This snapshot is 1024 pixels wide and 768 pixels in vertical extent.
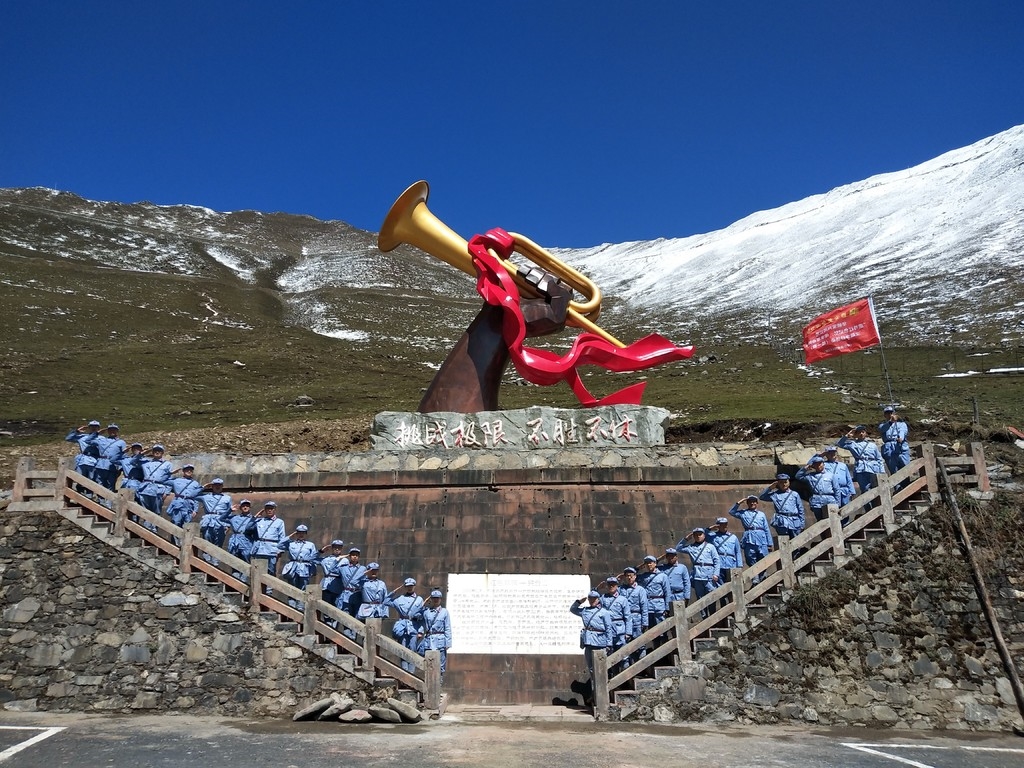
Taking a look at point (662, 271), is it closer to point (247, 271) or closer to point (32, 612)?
point (247, 271)

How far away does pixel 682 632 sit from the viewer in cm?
1048

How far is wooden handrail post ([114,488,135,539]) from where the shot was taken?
11625 mm

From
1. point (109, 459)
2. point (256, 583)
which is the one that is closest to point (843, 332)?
point (256, 583)

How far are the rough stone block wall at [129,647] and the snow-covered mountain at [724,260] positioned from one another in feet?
143

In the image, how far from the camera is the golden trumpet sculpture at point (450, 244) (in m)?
17.8

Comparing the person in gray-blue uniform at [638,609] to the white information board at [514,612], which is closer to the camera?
the person in gray-blue uniform at [638,609]

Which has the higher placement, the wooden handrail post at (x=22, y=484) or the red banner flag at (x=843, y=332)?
the red banner flag at (x=843, y=332)

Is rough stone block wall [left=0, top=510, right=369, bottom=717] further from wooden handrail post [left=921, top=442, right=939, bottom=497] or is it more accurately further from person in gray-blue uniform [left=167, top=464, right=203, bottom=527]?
wooden handrail post [left=921, top=442, right=939, bottom=497]

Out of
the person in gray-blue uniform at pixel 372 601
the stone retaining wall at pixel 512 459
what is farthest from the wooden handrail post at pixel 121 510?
the stone retaining wall at pixel 512 459

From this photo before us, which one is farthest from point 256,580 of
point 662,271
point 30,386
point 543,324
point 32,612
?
point 662,271

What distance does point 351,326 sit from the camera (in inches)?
2867

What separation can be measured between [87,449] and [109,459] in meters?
0.40

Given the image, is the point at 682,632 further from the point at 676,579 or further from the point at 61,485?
the point at 61,485

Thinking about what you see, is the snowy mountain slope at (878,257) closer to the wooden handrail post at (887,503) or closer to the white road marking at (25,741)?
the wooden handrail post at (887,503)
